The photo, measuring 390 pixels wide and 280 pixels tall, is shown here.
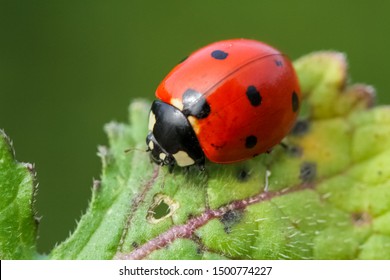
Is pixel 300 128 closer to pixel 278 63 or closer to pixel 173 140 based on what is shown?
pixel 278 63

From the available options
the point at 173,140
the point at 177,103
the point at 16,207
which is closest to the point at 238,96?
the point at 177,103

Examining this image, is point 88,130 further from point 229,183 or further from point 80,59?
point 229,183

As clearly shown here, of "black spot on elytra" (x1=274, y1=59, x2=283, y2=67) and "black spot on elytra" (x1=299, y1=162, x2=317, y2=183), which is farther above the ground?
"black spot on elytra" (x1=274, y1=59, x2=283, y2=67)

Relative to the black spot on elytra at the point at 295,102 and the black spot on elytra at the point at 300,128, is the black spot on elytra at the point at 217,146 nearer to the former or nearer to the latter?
the black spot on elytra at the point at 295,102

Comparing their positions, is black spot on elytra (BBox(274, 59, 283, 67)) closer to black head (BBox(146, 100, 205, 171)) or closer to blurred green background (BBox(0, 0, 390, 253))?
black head (BBox(146, 100, 205, 171))

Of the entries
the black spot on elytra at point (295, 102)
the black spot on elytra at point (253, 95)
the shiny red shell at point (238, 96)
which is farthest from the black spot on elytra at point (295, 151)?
the black spot on elytra at point (253, 95)

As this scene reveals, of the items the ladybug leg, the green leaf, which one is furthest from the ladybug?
the green leaf
